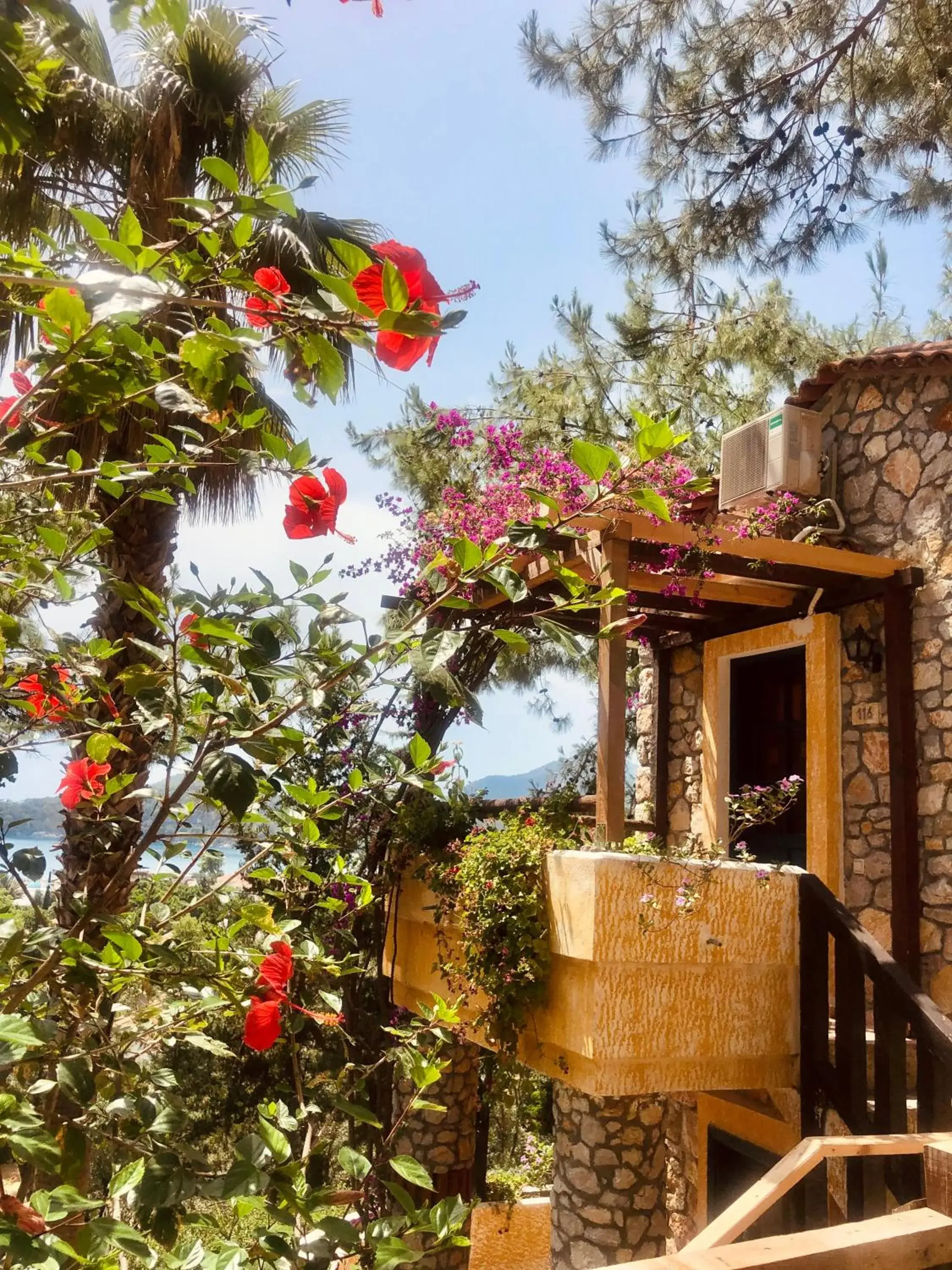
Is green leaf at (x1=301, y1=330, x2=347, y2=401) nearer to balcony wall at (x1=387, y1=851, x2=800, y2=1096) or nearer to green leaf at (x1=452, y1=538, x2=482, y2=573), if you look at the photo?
green leaf at (x1=452, y1=538, x2=482, y2=573)

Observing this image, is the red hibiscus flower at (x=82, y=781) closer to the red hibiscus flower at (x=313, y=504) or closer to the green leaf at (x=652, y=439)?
the red hibiscus flower at (x=313, y=504)

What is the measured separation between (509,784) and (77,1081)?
6.30 m

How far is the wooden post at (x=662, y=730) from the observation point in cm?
816

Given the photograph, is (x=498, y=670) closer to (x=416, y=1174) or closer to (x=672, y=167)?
(x=672, y=167)

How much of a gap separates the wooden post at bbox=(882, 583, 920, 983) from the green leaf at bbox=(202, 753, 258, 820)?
5247 millimetres

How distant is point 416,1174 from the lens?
1880 mm

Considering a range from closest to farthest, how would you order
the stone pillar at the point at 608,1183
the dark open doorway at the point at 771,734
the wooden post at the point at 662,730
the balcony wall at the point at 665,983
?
the balcony wall at the point at 665,983 → the stone pillar at the point at 608,1183 → the dark open doorway at the point at 771,734 → the wooden post at the point at 662,730

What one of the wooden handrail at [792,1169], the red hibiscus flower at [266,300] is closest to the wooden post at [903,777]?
the wooden handrail at [792,1169]

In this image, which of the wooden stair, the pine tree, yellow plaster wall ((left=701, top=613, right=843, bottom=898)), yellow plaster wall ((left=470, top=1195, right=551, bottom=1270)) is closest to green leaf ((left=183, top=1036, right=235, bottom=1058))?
the wooden stair

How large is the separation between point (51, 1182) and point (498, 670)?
10142mm

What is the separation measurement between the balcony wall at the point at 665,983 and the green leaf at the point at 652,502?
121 inches

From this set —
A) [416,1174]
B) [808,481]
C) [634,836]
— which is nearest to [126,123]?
[808,481]

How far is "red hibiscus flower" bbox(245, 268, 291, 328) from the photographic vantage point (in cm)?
145

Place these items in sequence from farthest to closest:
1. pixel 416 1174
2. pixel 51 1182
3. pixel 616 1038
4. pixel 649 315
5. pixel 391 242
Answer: pixel 649 315 → pixel 616 1038 → pixel 51 1182 → pixel 416 1174 → pixel 391 242
